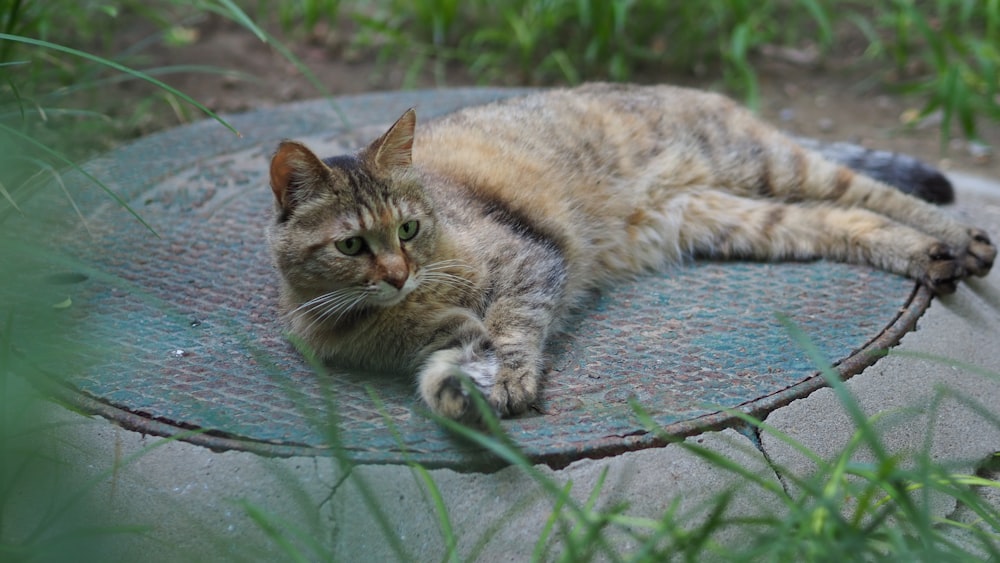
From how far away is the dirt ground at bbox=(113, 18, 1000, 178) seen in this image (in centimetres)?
491

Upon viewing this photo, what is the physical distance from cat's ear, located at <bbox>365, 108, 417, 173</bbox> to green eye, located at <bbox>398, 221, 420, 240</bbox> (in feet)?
0.56

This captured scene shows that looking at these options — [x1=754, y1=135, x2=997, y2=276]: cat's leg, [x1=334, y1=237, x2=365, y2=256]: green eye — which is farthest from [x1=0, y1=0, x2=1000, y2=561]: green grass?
[x1=754, y1=135, x2=997, y2=276]: cat's leg

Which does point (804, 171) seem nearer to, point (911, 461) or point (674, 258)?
point (674, 258)

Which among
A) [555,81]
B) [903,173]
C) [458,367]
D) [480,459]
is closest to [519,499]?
[480,459]

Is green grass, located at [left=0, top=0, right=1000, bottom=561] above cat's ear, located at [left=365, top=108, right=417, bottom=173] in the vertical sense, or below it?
below

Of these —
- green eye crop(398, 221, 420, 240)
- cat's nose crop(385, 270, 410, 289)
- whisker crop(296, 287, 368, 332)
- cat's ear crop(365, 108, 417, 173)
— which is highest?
cat's ear crop(365, 108, 417, 173)

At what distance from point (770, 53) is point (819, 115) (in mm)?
909

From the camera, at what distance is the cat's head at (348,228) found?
2.27 m

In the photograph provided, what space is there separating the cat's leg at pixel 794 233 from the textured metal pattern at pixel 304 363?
→ 0.24ft

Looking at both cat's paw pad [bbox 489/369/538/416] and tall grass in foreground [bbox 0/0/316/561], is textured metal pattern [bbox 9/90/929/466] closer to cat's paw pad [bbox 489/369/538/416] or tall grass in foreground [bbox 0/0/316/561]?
cat's paw pad [bbox 489/369/538/416]

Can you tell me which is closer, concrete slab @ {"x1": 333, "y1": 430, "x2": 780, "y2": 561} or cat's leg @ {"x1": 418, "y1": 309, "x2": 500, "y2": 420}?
concrete slab @ {"x1": 333, "y1": 430, "x2": 780, "y2": 561}

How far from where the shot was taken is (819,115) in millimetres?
5246

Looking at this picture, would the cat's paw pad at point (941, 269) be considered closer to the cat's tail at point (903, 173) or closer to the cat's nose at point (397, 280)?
the cat's tail at point (903, 173)

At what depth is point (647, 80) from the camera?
5543mm
